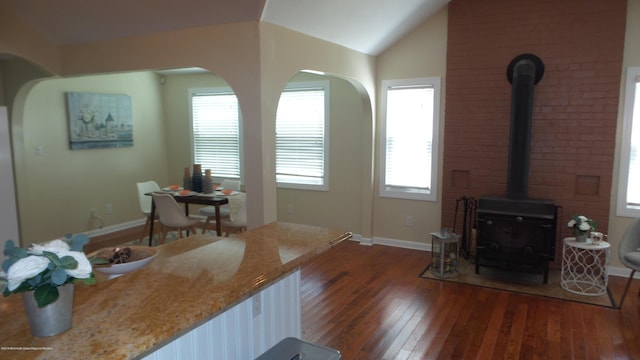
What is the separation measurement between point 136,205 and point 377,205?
3574 millimetres

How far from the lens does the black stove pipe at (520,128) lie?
13.8 feet

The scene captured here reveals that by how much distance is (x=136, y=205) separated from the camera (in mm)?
6543

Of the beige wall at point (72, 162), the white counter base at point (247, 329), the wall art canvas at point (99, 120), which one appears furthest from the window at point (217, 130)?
the white counter base at point (247, 329)

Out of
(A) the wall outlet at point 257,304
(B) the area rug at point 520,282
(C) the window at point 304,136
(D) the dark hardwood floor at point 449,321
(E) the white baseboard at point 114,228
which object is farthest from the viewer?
(E) the white baseboard at point 114,228

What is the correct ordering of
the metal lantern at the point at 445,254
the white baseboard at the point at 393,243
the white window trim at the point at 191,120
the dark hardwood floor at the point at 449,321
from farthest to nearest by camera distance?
1. the white window trim at the point at 191,120
2. the white baseboard at the point at 393,243
3. the metal lantern at the point at 445,254
4. the dark hardwood floor at the point at 449,321

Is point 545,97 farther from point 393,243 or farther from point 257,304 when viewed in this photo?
point 257,304

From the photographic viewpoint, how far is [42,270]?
1.06m

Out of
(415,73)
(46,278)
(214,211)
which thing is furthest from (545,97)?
(46,278)

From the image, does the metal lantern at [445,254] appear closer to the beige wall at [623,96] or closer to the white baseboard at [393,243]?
the white baseboard at [393,243]

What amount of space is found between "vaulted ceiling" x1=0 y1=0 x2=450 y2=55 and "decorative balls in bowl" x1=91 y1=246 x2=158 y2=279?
1.93 meters

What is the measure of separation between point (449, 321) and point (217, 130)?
4.45 metres

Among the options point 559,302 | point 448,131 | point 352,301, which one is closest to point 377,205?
point 448,131

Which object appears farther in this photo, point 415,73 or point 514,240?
point 415,73

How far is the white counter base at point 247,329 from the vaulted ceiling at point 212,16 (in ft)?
6.62
